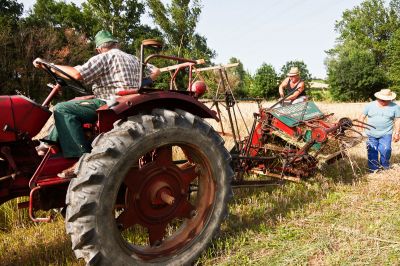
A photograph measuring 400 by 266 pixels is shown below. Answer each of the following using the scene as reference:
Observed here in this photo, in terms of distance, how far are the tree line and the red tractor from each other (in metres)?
18.8

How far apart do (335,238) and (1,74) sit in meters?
21.5

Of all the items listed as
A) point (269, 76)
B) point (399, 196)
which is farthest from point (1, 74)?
point (269, 76)

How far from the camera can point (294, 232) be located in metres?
3.44

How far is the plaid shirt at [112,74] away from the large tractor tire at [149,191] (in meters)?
0.60

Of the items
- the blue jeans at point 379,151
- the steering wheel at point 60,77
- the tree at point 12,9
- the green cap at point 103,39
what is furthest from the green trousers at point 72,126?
the tree at point 12,9

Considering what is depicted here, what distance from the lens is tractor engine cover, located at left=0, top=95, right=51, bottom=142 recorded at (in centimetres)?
254

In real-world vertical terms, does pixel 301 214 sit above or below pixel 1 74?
below

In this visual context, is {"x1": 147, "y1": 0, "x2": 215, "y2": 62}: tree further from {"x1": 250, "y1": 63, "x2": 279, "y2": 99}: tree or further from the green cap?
the green cap

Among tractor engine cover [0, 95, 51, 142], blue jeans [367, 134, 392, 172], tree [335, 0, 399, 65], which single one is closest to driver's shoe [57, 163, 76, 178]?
tractor engine cover [0, 95, 51, 142]

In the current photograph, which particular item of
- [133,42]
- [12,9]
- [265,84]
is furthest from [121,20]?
[265,84]

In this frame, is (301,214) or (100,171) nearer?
(100,171)

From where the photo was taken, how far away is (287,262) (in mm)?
2826

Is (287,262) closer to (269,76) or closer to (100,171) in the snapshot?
(100,171)

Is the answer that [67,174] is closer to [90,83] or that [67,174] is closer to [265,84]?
A: [90,83]
